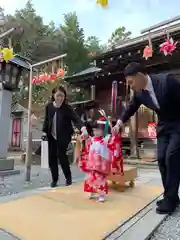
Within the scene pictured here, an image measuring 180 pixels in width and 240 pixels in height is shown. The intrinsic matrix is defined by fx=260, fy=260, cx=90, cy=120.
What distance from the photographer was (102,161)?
3.19 m

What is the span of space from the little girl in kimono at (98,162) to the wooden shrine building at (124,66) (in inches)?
171

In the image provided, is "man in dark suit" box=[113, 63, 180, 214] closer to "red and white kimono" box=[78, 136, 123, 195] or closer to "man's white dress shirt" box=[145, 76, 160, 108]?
"man's white dress shirt" box=[145, 76, 160, 108]

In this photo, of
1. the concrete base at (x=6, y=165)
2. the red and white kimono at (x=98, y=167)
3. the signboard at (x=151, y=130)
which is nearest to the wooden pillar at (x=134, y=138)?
the signboard at (x=151, y=130)

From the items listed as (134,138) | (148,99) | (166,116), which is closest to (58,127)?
(148,99)

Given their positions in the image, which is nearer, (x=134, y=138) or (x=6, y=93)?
(x=6, y=93)

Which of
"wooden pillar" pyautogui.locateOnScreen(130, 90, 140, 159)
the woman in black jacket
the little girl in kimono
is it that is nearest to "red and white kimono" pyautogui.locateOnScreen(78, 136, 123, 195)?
the little girl in kimono

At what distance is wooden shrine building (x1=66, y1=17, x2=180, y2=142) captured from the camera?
863 centimetres

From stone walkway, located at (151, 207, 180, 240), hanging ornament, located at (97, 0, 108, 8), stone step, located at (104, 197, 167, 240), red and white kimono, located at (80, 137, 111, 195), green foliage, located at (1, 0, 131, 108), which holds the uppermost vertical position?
green foliage, located at (1, 0, 131, 108)

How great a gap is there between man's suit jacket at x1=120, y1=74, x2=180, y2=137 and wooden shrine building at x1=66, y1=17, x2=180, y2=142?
4369 millimetres

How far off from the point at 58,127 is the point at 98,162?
44.9 inches

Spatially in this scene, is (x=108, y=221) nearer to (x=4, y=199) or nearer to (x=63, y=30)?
(x=4, y=199)

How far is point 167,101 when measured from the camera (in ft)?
8.75

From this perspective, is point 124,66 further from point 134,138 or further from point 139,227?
point 139,227

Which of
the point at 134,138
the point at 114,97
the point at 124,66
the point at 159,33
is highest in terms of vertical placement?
the point at 159,33
